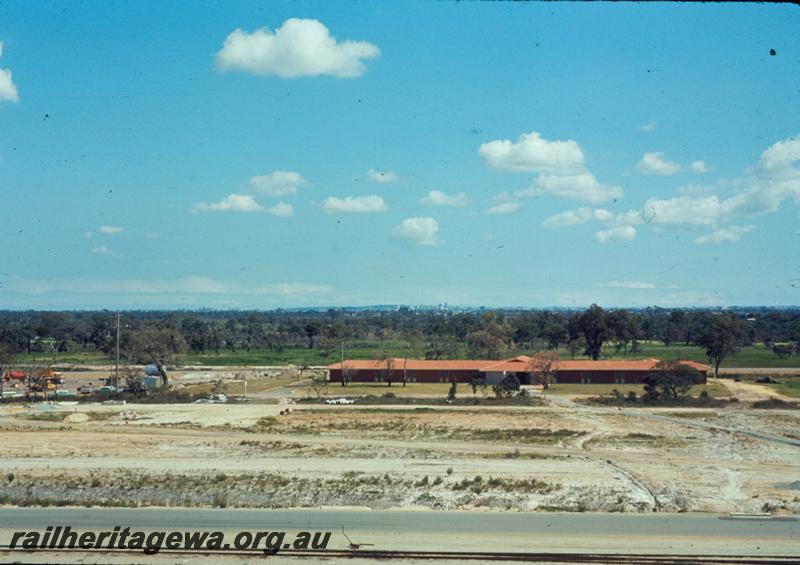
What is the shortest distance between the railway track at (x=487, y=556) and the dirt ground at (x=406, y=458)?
721 cm

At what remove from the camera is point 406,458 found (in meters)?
39.5

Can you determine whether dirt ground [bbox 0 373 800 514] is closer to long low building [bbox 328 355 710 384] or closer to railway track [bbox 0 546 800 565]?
railway track [bbox 0 546 800 565]

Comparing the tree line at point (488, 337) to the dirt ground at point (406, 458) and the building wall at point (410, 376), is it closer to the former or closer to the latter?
the building wall at point (410, 376)

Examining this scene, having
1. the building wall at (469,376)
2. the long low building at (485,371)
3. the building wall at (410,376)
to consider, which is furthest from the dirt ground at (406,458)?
the building wall at (410,376)

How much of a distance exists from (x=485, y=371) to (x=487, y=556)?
239ft

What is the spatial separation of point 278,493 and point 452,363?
70.0m

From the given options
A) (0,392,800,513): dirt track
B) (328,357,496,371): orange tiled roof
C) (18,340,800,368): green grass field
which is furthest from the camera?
(18,340,800,368): green grass field

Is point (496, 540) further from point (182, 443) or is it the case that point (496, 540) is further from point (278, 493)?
point (182, 443)

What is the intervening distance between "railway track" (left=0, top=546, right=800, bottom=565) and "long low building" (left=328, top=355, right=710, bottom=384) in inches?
2796

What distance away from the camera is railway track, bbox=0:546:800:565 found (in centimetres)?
1898

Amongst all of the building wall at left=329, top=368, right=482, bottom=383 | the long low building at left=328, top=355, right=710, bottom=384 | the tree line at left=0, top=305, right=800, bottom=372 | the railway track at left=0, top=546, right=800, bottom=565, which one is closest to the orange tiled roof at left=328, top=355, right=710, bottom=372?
the long low building at left=328, top=355, right=710, bottom=384

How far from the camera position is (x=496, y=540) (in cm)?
2206

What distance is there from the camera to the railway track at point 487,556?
62.3ft

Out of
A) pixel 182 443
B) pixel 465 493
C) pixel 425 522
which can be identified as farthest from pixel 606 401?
pixel 425 522
